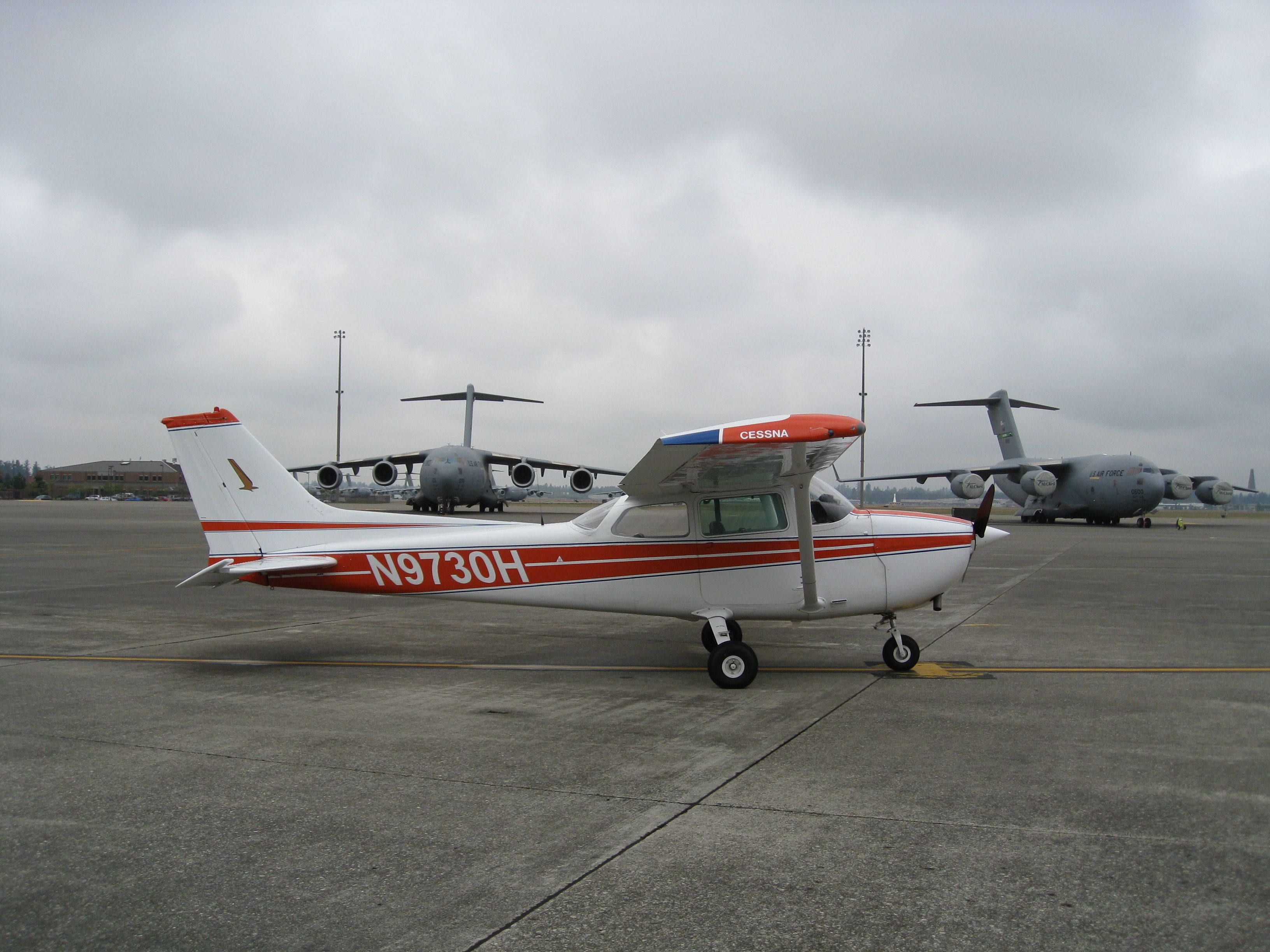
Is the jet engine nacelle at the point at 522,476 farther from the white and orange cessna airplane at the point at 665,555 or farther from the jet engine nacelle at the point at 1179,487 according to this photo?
the white and orange cessna airplane at the point at 665,555

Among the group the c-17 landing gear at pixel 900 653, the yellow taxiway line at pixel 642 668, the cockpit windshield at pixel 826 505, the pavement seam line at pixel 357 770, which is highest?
the cockpit windshield at pixel 826 505

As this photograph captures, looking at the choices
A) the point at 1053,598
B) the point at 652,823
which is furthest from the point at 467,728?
the point at 1053,598

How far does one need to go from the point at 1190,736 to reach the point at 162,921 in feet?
21.2

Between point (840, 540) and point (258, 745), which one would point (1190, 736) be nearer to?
point (840, 540)

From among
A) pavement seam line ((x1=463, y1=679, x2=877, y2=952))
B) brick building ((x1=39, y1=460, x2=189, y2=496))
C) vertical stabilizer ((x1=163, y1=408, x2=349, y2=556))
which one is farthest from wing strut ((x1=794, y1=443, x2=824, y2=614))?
brick building ((x1=39, y1=460, x2=189, y2=496))

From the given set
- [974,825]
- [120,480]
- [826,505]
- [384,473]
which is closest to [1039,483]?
[384,473]

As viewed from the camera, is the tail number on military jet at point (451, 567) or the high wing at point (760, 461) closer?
the high wing at point (760, 461)

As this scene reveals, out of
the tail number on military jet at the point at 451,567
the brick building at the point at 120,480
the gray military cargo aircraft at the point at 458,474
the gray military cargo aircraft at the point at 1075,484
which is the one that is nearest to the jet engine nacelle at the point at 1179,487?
the gray military cargo aircraft at the point at 1075,484

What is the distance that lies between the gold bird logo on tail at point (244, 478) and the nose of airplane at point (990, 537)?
7602 mm

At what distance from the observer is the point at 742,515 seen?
8.45m

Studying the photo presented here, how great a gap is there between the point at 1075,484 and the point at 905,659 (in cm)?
4122

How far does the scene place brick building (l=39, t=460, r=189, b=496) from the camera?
135 metres

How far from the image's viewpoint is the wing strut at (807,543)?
7.84 m

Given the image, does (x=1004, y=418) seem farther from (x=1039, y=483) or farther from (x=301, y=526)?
(x=301, y=526)
